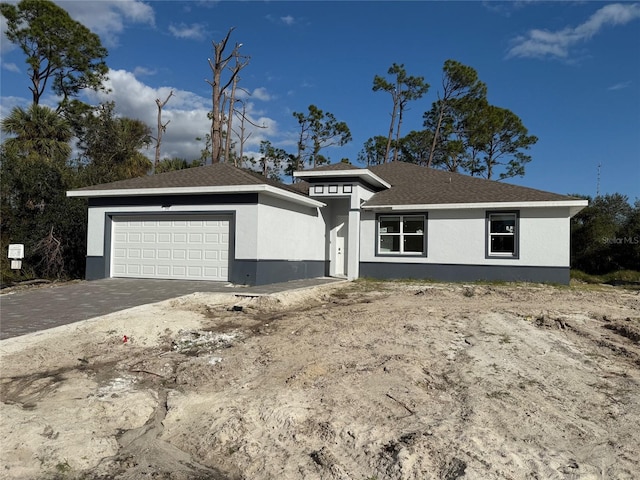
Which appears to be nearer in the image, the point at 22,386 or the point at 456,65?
the point at 22,386

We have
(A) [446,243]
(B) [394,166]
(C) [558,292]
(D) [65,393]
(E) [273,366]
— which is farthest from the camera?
(B) [394,166]

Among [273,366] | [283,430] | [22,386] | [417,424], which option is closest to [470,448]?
[417,424]

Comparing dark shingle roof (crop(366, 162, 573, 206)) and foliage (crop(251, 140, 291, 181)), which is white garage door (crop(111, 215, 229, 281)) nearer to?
dark shingle roof (crop(366, 162, 573, 206))

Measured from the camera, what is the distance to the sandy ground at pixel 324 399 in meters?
3.64

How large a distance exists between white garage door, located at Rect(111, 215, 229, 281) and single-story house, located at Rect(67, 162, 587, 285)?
4 centimetres

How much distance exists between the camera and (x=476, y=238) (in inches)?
659

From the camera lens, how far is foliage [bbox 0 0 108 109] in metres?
28.8

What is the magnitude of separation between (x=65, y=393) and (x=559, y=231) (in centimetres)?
1561

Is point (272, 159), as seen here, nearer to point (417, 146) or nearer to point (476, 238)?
point (417, 146)

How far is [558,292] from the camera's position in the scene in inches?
534

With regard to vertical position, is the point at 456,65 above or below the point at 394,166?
above

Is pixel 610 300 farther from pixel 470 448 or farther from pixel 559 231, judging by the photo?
pixel 470 448

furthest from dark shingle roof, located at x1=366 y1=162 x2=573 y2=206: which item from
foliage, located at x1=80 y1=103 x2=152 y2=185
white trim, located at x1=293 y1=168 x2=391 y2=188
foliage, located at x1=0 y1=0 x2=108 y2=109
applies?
foliage, located at x1=0 y1=0 x2=108 y2=109

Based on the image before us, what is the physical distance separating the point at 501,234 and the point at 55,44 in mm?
30159
